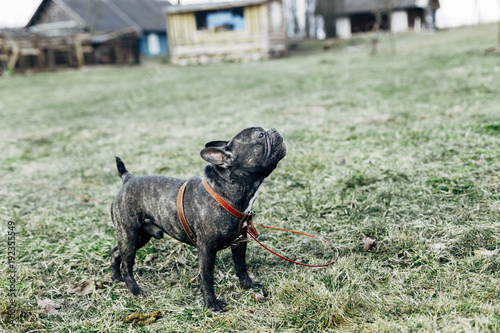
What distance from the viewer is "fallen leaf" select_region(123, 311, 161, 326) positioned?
2.70m

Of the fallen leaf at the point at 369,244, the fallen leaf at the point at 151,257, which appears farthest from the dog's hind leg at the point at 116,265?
the fallen leaf at the point at 369,244

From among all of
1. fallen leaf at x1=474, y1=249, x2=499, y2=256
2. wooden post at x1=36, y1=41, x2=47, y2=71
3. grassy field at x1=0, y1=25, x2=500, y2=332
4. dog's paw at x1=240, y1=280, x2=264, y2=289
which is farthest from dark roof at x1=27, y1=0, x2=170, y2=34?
fallen leaf at x1=474, y1=249, x2=499, y2=256

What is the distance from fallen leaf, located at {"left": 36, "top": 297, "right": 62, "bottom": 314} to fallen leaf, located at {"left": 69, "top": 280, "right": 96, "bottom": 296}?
173 millimetres

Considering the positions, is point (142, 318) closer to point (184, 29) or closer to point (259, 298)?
point (259, 298)

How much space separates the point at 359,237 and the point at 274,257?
77 centimetres

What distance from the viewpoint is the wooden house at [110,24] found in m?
30.9

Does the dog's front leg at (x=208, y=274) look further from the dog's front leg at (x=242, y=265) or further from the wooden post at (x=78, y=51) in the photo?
the wooden post at (x=78, y=51)

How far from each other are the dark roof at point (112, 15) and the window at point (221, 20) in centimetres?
1120

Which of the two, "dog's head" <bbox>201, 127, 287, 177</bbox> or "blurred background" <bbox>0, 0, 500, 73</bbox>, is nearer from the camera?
"dog's head" <bbox>201, 127, 287, 177</bbox>

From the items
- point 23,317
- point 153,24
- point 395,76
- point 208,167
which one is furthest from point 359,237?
point 153,24

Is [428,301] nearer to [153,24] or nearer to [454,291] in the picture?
[454,291]

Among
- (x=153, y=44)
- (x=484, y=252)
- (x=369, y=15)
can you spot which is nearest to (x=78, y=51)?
(x=153, y=44)

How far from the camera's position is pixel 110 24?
37.2 meters

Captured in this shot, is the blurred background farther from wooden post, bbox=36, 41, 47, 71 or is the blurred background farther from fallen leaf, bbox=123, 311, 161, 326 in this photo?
fallen leaf, bbox=123, 311, 161, 326
